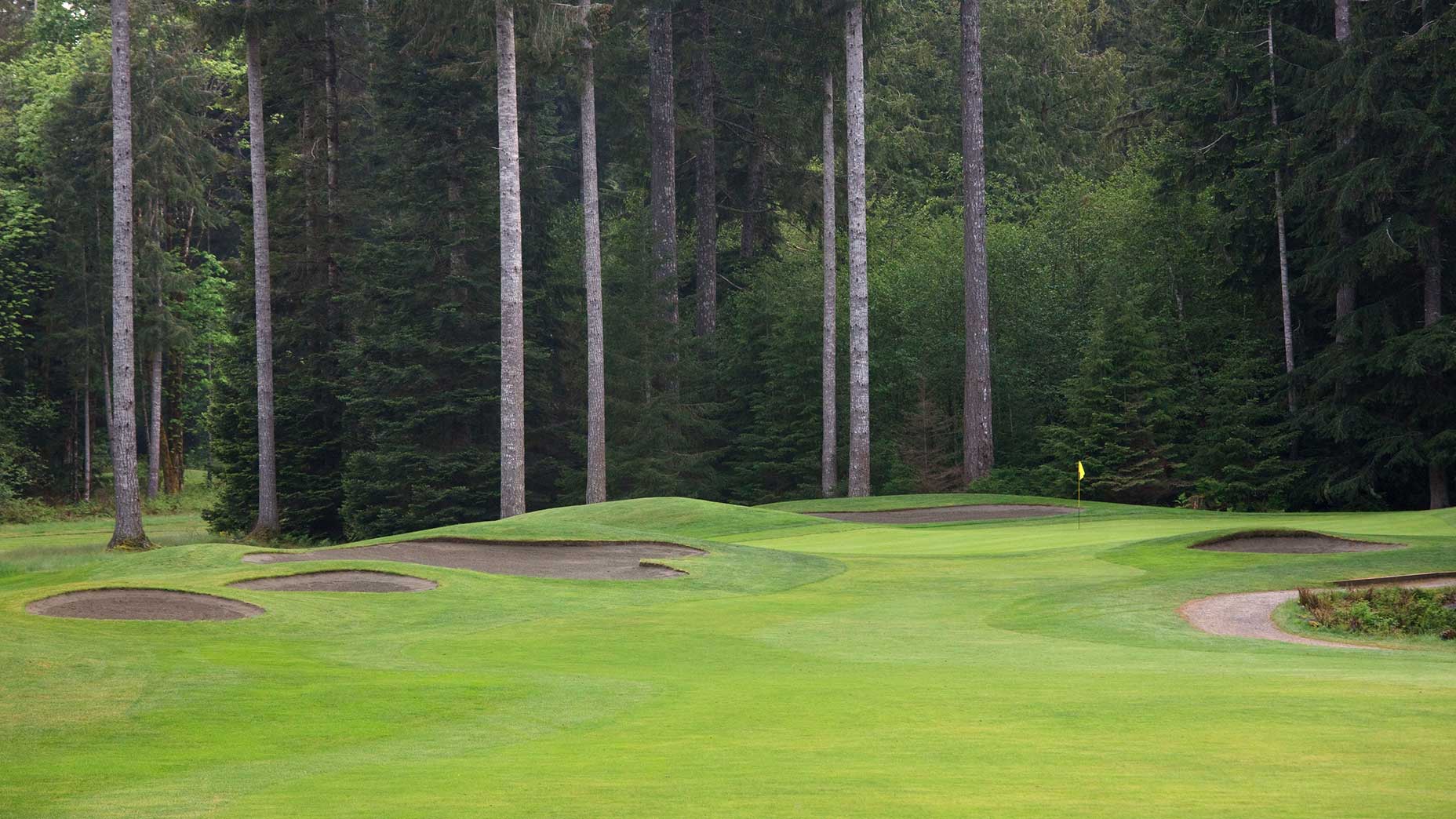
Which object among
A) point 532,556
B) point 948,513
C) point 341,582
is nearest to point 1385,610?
point 532,556

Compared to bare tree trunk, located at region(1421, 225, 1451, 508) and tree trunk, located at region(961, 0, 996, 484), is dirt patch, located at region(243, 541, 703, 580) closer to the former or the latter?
tree trunk, located at region(961, 0, 996, 484)

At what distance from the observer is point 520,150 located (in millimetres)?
43781

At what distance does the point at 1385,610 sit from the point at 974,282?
23.7 m

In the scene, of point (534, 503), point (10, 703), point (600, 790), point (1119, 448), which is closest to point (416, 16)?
point (534, 503)

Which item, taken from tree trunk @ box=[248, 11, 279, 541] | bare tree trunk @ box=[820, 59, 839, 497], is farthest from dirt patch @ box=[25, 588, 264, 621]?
bare tree trunk @ box=[820, 59, 839, 497]

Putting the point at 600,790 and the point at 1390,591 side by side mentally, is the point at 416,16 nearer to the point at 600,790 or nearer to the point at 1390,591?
the point at 1390,591

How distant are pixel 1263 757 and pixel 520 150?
3925 cm

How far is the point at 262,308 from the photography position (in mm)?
37406

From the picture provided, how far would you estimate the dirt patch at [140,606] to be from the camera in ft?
44.2

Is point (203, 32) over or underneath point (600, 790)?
over

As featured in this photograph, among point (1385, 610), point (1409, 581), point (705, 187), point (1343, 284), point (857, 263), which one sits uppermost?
point (705, 187)

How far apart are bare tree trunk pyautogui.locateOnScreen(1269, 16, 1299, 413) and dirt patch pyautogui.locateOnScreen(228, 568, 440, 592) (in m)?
24.3

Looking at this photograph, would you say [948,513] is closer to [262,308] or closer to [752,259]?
[262,308]

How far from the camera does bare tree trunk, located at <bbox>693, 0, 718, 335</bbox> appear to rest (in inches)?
1849
